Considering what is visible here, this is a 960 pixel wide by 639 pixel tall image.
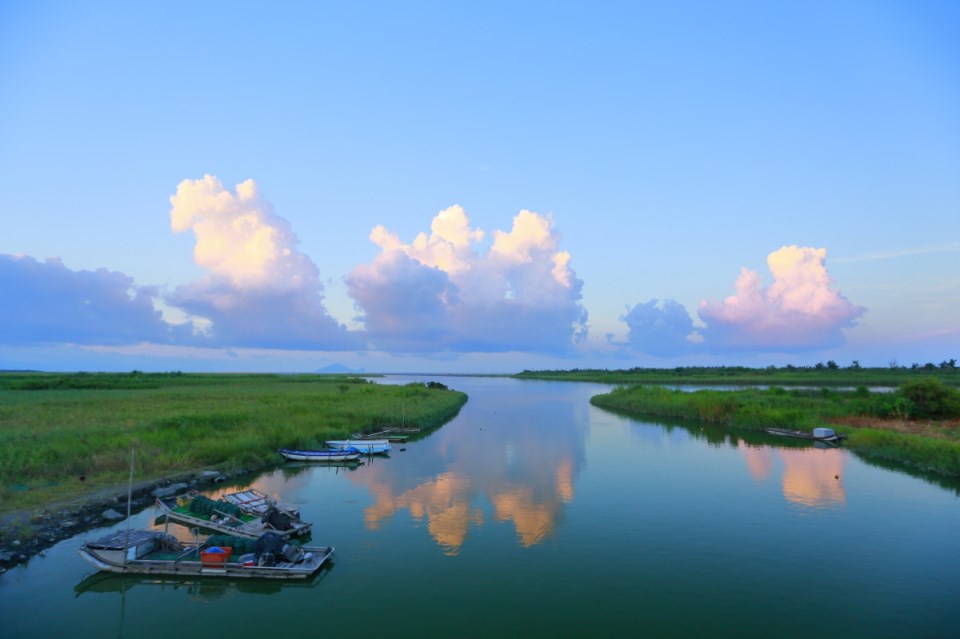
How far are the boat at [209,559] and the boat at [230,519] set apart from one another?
5.95ft

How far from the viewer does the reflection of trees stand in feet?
82.5

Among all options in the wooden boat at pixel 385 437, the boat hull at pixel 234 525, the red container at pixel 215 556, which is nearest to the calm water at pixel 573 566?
the red container at pixel 215 556

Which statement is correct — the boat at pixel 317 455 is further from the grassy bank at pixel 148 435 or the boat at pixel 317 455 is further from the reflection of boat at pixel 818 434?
the reflection of boat at pixel 818 434

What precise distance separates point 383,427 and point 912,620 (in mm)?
40142

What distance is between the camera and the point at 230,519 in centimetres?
1866

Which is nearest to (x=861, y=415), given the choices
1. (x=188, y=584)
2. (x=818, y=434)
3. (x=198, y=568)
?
(x=818, y=434)

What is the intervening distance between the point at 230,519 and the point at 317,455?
15.1m

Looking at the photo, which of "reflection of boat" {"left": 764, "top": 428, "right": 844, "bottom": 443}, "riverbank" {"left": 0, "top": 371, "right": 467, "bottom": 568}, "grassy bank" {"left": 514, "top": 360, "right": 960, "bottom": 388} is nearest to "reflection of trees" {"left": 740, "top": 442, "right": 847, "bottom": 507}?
"reflection of boat" {"left": 764, "top": 428, "right": 844, "bottom": 443}

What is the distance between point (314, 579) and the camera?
1524 centimetres

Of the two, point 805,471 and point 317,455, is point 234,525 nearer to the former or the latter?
point 317,455

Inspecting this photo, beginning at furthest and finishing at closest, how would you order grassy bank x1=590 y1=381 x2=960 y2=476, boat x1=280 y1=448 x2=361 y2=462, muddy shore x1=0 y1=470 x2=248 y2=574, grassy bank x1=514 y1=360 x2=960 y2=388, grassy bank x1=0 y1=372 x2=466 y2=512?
grassy bank x1=514 y1=360 x2=960 y2=388, boat x1=280 y1=448 x2=361 y2=462, grassy bank x1=590 y1=381 x2=960 y2=476, grassy bank x1=0 y1=372 x2=466 y2=512, muddy shore x1=0 y1=470 x2=248 y2=574

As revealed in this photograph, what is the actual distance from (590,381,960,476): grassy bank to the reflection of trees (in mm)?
3265

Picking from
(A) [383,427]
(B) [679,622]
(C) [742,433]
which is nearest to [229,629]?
(B) [679,622]

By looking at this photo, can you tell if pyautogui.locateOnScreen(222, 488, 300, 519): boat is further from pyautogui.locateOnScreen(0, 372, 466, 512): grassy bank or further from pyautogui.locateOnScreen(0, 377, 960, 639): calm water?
pyautogui.locateOnScreen(0, 372, 466, 512): grassy bank
